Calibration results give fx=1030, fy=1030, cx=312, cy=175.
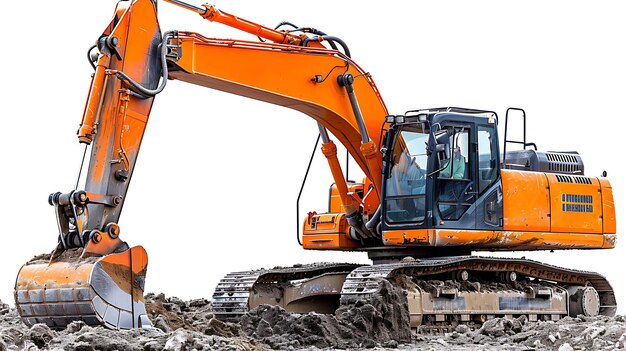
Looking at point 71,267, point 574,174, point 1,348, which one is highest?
point 574,174

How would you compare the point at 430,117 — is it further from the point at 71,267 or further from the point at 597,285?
the point at 71,267

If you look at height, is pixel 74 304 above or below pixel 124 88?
below

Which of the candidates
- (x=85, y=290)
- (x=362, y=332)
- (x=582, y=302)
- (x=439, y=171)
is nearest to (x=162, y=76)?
(x=85, y=290)

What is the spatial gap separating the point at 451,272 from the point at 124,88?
5.08 meters

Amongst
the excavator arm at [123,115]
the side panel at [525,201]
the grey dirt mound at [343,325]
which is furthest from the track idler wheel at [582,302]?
the excavator arm at [123,115]

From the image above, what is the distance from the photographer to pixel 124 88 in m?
10.7

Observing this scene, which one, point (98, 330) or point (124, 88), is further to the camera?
point (124, 88)

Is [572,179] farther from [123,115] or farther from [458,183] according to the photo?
[123,115]

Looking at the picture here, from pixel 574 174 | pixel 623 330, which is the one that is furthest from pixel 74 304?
pixel 574 174

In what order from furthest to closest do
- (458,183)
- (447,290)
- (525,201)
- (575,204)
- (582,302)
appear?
(582,302), (575,204), (525,201), (458,183), (447,290)

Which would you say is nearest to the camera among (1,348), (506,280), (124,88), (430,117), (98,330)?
(1,348)

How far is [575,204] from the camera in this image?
47.2 feet

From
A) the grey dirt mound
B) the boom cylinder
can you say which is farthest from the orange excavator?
the grey dirt mound

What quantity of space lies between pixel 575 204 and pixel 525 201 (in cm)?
109
